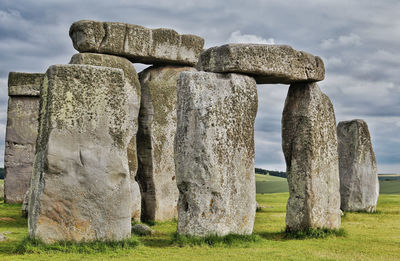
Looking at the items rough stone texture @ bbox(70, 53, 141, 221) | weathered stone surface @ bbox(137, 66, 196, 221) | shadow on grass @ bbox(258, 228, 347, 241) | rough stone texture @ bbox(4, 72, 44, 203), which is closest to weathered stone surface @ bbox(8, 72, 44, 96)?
rough stone texture @ bbox(4, 72, 44, 203)

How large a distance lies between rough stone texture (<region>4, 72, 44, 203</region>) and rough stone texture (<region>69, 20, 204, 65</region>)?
615 cm

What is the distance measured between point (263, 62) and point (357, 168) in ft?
30.7

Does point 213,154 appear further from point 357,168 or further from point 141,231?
point 357,168

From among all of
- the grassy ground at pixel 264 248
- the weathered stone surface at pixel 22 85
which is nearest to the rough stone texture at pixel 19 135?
the weathered stone surface at pixel 22 85

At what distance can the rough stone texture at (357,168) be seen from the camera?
1841cm

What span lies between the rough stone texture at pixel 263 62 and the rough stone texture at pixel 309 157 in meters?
0.55

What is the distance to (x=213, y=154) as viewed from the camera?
997 cm

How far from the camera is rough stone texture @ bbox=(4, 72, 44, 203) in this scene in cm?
2044

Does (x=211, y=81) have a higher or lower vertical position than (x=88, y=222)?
higher

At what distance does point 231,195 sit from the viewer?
10.2 meters

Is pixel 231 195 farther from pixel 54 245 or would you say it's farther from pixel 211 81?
pixel 54 245

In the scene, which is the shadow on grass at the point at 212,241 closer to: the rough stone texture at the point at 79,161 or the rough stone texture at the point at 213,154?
the rough stone texture at the point at 213,154

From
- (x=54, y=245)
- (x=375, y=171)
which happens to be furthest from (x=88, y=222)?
(x=375, y=171)

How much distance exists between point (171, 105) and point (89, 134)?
651 cm
